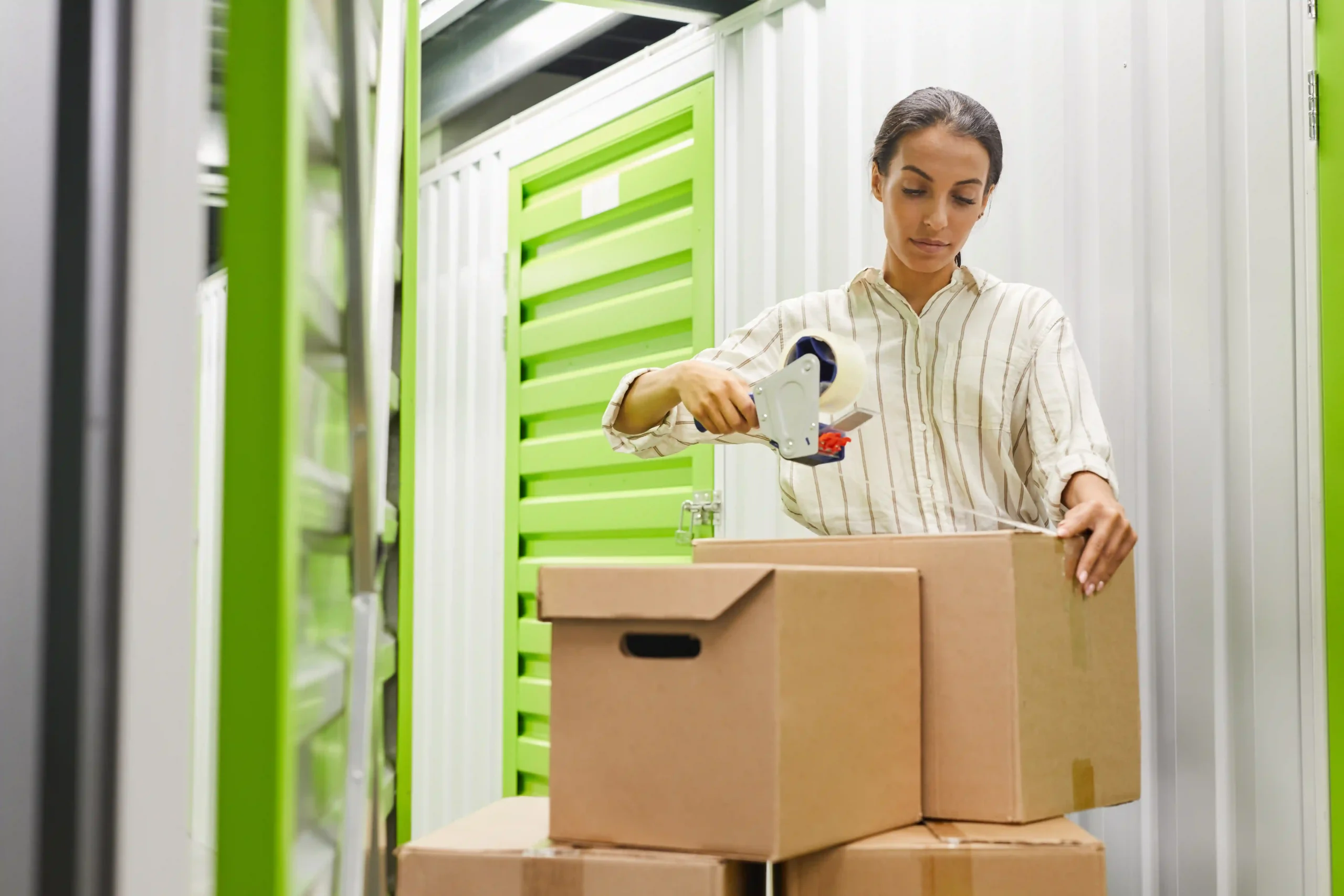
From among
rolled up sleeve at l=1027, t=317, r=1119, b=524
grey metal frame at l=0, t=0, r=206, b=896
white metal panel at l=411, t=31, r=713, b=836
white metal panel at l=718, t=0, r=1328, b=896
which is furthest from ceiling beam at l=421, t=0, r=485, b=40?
grey metal frame at l=0, t=0, r=206, b=896

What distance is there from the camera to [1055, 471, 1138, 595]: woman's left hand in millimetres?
1398

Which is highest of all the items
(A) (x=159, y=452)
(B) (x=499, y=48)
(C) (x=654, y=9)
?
(B) (x=499, y=48)

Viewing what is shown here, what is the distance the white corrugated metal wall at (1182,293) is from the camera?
172 centimetres

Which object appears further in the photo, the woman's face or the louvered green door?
the louvered green door

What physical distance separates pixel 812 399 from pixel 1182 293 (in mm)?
902

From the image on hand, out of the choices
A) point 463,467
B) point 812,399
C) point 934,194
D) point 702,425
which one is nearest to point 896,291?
point 934,194

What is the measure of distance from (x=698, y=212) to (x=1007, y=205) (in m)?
0.89

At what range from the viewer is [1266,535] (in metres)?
1.74

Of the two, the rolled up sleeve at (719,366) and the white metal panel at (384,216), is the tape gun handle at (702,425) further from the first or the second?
the white metal panel at (384,216)

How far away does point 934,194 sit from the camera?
176 cm

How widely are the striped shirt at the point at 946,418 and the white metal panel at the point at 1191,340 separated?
0.24 m

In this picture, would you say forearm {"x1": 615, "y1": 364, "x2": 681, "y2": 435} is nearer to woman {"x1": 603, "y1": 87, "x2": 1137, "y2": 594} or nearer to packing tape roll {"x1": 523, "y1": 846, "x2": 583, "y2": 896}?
woman {"x1": 603, "y1": 87, "x2": 1137, "y2": 594}

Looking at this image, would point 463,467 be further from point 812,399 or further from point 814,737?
point 814,737

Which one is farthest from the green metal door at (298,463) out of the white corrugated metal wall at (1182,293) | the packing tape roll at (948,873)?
the white corrugated metal wall at (1182,293)
